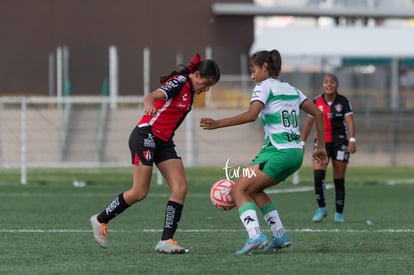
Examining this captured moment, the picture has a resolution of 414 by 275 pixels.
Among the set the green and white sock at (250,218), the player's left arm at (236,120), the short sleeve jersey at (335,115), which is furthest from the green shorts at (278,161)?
the short sleeve jersey at (335,115)

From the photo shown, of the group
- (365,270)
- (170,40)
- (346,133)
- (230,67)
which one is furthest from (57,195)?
(170,40)

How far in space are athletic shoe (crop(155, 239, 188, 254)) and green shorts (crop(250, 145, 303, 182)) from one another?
1061mm

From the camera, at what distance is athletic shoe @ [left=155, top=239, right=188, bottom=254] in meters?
11.2

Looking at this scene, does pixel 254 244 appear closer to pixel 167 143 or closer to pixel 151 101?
pixel 167 143

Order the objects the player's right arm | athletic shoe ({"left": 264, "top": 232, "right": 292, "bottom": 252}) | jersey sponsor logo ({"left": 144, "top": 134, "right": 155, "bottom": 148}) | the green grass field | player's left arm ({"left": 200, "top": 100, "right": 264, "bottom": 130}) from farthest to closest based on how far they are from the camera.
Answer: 1. athletic shoe ({"left": 264, "top": 232, "right": 292, "bottom": 252})
2. jersey sponsor logo ({"left": 144, "top": 134, "right": 155, "bottom": 148})
3. the player's right arm
4. player's left arm ({"left": 200, "top": 100, "right": 264, "bottom": 130})
5. the green grass field

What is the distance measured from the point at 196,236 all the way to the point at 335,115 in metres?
3.88

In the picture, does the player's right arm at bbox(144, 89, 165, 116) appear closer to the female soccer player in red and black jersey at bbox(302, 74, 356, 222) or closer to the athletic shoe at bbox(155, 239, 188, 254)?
the athletic shoe at bbox(155, 239, 188, 254)

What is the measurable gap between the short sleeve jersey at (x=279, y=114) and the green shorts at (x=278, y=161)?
0.18 ft

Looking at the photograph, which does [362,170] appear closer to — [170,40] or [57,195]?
[170,40]

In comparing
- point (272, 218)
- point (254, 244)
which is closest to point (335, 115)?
point (272, 218)

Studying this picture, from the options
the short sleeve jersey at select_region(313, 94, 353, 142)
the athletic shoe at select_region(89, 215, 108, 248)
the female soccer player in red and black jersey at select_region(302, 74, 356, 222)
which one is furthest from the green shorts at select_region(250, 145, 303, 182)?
the short sleeve jersey at select_region(313, 94, 353, 142)

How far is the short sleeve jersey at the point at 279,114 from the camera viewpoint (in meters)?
11.2

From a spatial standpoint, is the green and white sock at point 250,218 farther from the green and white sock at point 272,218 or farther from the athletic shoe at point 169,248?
the athletic shoe at point 169,248

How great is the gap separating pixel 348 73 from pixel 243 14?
387 inches
